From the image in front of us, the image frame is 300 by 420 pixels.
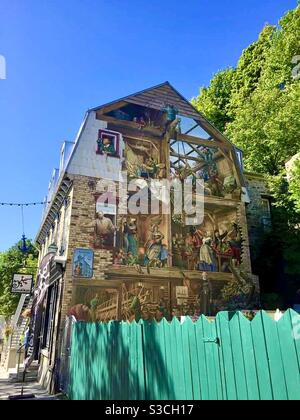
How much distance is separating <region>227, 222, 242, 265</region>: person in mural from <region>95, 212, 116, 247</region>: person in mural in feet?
18.2

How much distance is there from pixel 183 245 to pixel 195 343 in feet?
31.2

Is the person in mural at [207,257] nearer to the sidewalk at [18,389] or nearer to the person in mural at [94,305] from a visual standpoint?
the person in mural at [94,305]

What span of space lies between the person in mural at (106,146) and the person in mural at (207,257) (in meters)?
5.26

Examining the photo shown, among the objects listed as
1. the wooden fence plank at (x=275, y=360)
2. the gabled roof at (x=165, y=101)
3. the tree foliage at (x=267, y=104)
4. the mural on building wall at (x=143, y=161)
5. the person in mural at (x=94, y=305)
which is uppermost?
the tree foliage at (x=267, y=104)

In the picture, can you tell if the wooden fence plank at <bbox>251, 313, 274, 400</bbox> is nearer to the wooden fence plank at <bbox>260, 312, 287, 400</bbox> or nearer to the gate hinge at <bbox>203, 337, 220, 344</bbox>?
the wooden fence plank at <bbox>260, 312, 287, 400</bbox>

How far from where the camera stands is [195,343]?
4008mm

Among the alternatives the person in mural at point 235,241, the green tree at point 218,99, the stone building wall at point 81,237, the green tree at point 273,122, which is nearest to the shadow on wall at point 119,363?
the stone building wall at point 81,237

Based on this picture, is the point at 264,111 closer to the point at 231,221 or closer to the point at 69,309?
the point at 231,221

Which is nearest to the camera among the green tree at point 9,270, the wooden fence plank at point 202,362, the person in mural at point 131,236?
the wooden fence plank at point 202,362

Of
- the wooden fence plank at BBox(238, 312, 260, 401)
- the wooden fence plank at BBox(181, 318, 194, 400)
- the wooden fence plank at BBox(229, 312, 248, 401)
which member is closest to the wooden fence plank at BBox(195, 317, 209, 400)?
the wooden fence plank at BBox(181, 318, 194, 400)

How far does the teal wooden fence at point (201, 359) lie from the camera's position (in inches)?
116

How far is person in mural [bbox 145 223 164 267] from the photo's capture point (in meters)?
12.6
